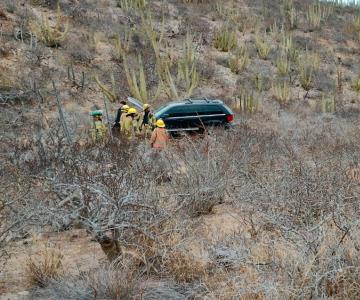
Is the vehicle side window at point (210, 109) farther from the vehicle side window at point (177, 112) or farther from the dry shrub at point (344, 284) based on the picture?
the dry shrub at point (344, 284)

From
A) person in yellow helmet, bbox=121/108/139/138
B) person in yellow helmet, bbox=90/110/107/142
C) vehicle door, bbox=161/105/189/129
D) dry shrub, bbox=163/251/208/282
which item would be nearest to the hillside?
dry shrub, bbox=163/251/208/282

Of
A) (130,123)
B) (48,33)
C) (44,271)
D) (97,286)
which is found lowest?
(130,123)

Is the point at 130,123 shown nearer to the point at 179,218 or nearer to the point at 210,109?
the point at 210,109

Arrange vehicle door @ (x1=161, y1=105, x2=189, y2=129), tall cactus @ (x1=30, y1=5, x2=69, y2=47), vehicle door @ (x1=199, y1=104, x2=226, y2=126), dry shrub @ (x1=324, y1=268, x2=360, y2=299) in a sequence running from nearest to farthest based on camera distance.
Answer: dry shrub @ (x1=324, y1=268, x2=360, y2=299) < vehicle door @ (x1=161, y1=105, x2=189, y2=129) < vehicle door @ (x1=199, y1=104, x2=226, y2=126) < tall cactus @ (x1=30, y1=5, x2=69, y2=47)

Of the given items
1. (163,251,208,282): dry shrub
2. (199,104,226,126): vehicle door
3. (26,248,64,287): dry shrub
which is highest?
(163,251,208,282): dry shrub

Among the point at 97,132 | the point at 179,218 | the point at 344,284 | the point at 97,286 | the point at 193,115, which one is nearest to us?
the point at 344,284

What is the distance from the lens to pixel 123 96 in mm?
18266

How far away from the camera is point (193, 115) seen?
1425 cm

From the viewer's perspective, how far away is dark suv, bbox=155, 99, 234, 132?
1398cm

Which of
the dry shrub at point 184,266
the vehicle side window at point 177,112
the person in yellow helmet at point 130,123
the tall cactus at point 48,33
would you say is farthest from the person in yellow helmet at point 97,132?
the tall cactus at point 48,33

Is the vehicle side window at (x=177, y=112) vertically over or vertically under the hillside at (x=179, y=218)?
under

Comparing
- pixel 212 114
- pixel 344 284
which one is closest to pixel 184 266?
pixel 344 284

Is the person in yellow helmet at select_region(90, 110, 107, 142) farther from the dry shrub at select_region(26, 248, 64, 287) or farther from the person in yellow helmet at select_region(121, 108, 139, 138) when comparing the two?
the dry shrub at select_region(26, 248, 64, 287)

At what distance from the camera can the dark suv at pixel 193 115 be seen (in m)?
14.0
